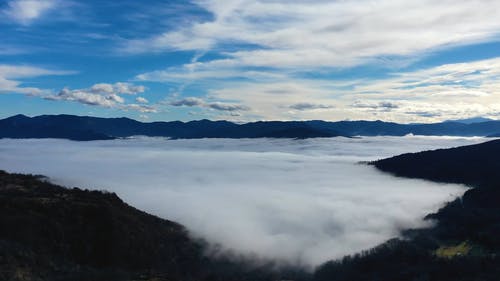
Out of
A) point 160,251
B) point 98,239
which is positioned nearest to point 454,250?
point 160,251

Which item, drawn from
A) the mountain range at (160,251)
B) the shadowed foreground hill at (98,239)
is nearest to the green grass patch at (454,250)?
the mountain range at (160,251)

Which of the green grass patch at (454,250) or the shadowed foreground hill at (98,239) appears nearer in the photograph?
the shadowed foreground hill at (98,239)

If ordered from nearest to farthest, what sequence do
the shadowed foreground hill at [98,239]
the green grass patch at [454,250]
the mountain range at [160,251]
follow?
the mountain range at [160,251] < the shadowed foreground hill at [98,239] < the green grass patch at [454,250]

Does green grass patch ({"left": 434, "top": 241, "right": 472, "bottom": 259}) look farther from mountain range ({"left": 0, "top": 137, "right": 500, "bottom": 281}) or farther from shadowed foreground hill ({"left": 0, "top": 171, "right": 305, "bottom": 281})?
shadowed foreground hill ({"left": 0, "top": 171, "right": 305, "bottom": 281})

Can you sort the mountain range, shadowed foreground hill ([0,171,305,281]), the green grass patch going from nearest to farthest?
1. the mountain range
2. shadowed foreground hill ([0,171,305,281])
3. the green grass patch

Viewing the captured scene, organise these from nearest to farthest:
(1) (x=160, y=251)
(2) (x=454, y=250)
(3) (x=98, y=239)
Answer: (3) (x=98, y=239) < (1) (x=160, y=251) < (2) (x=454, y=250)

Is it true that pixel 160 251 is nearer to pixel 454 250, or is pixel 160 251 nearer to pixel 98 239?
pixel 98 239

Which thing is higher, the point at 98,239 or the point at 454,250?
the point at 98,239

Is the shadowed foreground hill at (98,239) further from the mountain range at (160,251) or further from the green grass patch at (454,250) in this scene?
the green grass patch at (454,250)

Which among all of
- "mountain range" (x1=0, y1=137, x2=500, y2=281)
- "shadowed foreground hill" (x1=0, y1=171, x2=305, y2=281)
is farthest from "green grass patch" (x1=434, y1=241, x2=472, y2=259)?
"shadowed foreground hill" (x1=0, y1=171, x2=305, y2=281)

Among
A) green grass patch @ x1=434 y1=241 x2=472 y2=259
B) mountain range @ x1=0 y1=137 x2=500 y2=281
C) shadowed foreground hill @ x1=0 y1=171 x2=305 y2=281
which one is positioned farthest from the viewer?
green grass patch @ x1=434 y1=241 x2=472 y2=259

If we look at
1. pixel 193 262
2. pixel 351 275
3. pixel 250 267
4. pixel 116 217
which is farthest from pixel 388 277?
pixel 116 217

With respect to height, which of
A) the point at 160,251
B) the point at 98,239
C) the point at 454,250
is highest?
the point at 98,239
